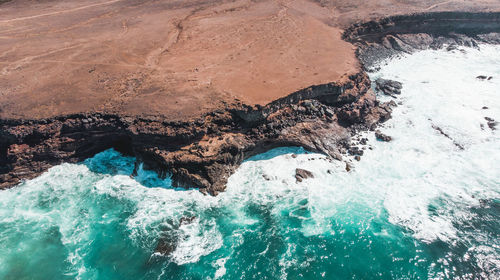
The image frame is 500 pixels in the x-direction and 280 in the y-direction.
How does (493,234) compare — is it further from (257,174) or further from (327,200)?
(257,174)

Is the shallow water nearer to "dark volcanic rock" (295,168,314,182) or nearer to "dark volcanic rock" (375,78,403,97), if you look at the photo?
"dark volcanic rock" (295,168,314,182)

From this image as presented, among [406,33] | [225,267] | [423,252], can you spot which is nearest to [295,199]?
[225,267]

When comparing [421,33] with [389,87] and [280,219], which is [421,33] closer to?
[389,87]

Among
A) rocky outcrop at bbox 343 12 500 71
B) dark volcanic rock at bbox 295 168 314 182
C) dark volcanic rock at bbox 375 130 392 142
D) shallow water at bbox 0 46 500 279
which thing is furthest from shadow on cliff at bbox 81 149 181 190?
rocky outcrop at bbox 343 12 500 71

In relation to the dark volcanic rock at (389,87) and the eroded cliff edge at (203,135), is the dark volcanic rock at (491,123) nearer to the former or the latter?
the dark volcanic rock at (389,87)

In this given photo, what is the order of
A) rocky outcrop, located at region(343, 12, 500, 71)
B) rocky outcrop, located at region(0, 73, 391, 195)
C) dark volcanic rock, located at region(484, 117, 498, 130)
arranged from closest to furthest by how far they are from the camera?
rocky outcrop, located at region(0, 73, 391, 195) → dark volcanic rock, located at region(484, 117, 498, 130) → rocky outcrop, located at region(343, 12, 500, 71)

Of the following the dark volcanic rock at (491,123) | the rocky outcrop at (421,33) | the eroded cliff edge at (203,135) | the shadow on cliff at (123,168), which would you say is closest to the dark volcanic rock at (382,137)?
the eroded cliff edge at (203,135)
